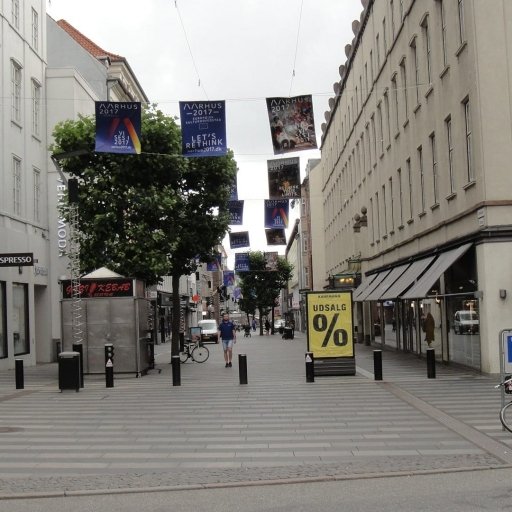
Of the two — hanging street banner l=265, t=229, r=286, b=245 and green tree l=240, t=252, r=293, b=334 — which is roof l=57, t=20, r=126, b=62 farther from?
green tree l=240, t=252, r=293, b=334

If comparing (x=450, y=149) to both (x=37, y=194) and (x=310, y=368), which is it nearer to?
(x=310, y=368)

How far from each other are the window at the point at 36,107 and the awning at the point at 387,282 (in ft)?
50.3

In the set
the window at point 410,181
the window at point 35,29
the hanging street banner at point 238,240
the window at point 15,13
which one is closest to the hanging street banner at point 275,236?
the hanging street banner at point 238,240

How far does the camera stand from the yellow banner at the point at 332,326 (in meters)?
21.0

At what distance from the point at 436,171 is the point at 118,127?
11002 mm

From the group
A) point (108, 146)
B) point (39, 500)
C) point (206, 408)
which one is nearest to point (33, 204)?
point (108, 146)

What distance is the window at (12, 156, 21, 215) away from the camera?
29811mm

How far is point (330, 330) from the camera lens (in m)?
21.1

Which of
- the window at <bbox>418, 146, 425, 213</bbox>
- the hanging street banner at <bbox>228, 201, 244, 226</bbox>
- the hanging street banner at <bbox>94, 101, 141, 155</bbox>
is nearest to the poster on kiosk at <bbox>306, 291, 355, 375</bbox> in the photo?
the hanging street banner at <bbox>94, 101, 141, 155</bbox>

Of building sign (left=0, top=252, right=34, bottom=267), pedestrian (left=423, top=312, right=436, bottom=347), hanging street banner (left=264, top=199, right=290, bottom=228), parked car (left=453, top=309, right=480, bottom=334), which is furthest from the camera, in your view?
hanging street banner (left=264, top=199, right=290, bottom=228)

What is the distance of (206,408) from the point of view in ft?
48.7

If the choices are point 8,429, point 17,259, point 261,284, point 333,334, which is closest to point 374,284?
point 333,334

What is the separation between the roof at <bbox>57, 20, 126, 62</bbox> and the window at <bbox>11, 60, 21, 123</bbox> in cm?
2293

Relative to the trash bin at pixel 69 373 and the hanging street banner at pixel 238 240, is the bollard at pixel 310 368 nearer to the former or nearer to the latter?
the trash bin at pixel 69 373
